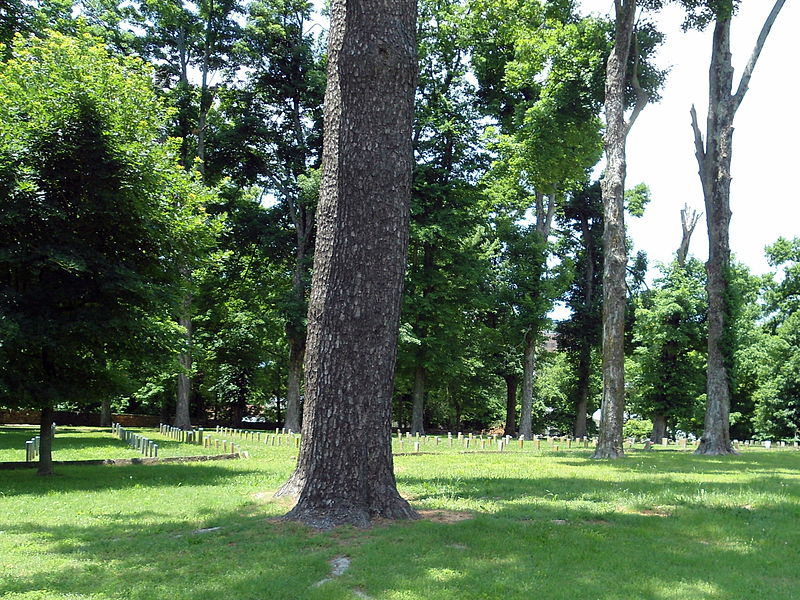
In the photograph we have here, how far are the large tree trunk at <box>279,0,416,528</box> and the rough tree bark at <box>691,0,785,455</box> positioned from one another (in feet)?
55.3

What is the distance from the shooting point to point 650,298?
38562mm

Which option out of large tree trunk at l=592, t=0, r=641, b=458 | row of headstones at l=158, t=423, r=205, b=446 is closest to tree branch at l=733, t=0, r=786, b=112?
large tree trunk at l=592, t=0, r=641, b=458

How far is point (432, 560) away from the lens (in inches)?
238

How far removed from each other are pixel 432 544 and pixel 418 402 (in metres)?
25.9

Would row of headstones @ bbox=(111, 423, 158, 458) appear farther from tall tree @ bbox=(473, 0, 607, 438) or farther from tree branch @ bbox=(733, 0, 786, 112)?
tree branch @ bbox=(733, 0, 786, 112)

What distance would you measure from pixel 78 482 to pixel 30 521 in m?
4.29

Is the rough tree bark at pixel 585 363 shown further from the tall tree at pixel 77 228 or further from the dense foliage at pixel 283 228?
the tall tree at pixel 77 228

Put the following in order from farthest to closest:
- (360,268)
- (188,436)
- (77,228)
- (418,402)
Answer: (418,402)
(188,436)
(77,228)
(360,268)

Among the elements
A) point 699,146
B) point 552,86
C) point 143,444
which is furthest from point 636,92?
point 143,444

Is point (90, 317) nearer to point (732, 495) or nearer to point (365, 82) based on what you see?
point (365, 82)

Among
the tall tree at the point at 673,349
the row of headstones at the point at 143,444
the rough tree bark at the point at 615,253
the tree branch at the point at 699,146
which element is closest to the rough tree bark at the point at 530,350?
the tall tree at the point at 673,349

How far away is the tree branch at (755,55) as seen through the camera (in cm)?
2125

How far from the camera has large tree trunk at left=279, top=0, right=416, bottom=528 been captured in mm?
7695

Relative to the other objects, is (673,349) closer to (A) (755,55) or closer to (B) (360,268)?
(A) (755,55)
